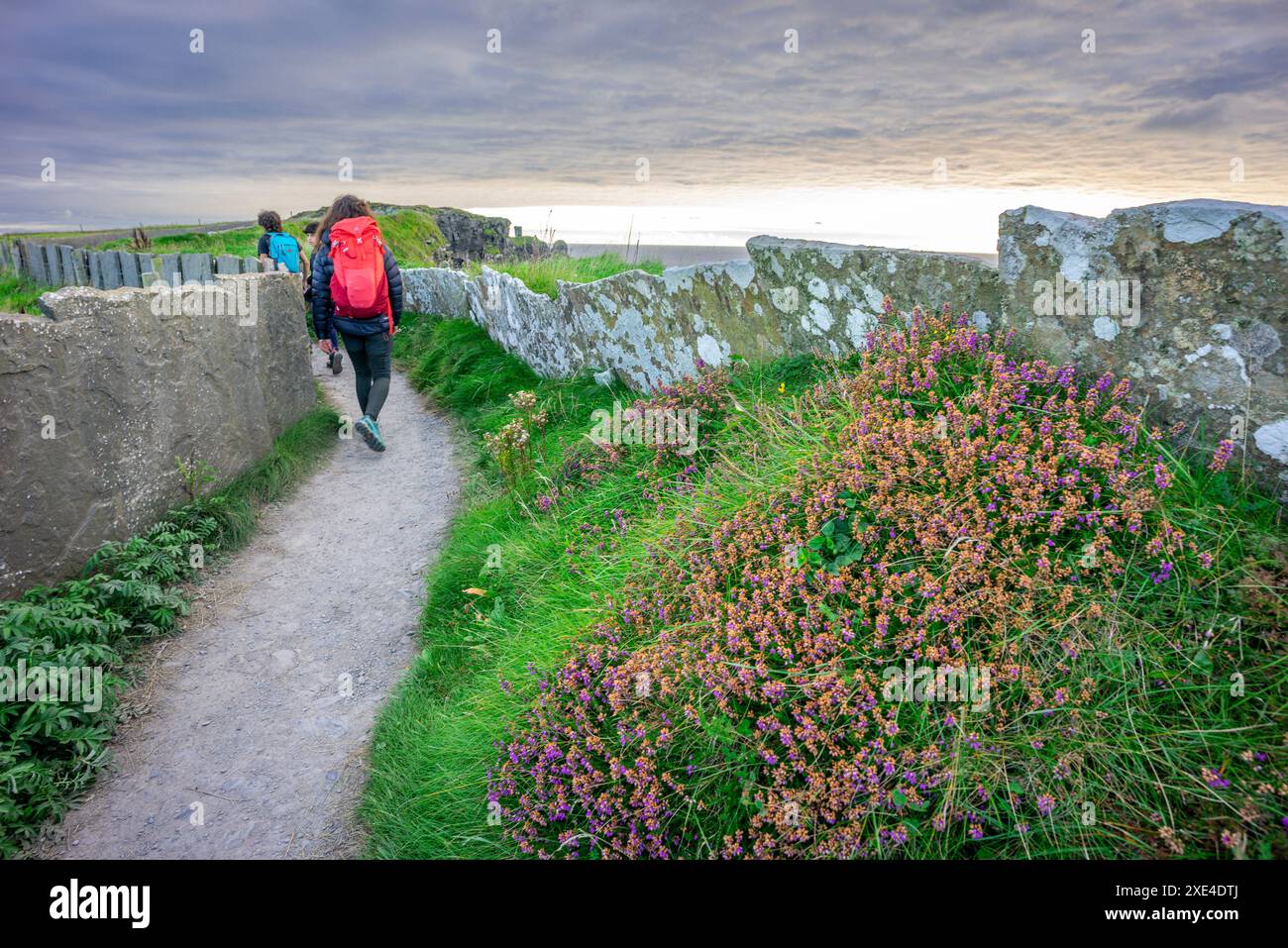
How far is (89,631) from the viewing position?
4.81 m

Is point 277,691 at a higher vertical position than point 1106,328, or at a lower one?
lower

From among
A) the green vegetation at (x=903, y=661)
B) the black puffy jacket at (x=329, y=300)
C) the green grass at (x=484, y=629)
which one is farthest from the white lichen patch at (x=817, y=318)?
the black puffy jacket at (x=329, y=300)

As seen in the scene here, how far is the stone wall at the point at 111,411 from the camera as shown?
5.12 metres

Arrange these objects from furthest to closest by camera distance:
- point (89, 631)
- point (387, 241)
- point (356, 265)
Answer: point (387, 241) < point (356, 265) < point (89, 631)

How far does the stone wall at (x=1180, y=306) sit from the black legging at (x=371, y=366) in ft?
23.0

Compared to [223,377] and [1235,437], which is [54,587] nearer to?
[223,377]

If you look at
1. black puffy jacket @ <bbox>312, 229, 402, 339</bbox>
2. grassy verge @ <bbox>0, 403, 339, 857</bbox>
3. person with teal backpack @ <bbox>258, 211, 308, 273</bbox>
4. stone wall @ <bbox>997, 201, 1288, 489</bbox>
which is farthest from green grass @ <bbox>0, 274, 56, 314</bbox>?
stone wall @ <bbox>997, 201, 1288, 489</bbox>

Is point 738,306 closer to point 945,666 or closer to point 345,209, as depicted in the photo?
point 945,666

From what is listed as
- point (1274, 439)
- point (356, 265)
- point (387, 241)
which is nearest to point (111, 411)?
point (356, 265)

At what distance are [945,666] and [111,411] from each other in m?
6.40

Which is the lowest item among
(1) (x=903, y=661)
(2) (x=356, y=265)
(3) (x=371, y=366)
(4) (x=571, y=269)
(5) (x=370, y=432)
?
(1) (x=903, y=661)

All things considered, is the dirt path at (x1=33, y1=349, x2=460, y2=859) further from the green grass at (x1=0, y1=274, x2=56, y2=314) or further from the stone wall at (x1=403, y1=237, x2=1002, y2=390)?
the green grass at (x1=0, y1=274, x2=56, y2=314)

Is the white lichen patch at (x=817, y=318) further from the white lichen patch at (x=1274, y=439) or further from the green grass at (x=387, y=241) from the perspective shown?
the green grass at (x=387, y=241)

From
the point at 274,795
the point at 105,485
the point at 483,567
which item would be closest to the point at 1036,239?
the point at 483,567
